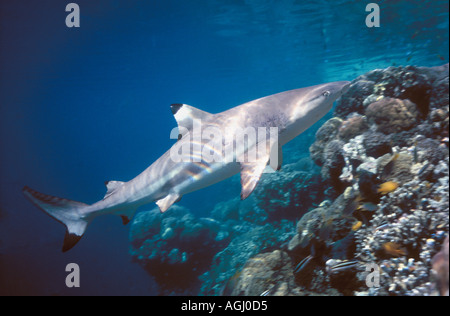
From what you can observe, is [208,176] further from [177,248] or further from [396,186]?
[177,248]

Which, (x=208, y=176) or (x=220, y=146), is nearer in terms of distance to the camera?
(x=220, y=146)

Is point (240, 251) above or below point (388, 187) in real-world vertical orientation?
below

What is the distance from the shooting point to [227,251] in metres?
9.37

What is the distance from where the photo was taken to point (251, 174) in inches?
159

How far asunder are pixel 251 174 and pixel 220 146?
0.93 m

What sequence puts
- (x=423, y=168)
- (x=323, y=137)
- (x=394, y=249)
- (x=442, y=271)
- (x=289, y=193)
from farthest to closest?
1. (x=289, y=193)
2. (x=323, y=137)
3. (x=423, y=168)
4. (x=394, y=249)
5. (x=442, y=271)

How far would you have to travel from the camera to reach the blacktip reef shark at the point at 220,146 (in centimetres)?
451

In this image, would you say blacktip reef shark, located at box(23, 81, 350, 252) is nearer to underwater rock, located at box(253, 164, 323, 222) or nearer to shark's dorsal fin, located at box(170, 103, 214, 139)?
shark's dorsal fin, located at box(170, 103, 214, 139)

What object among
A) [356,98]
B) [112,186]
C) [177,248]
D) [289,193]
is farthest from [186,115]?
[177,248]

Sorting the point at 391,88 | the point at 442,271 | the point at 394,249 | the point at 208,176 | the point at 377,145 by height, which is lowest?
the point at 394,249

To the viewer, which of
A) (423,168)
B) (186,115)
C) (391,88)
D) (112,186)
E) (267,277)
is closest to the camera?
(423,168)

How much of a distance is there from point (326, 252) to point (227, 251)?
6.03 meters
